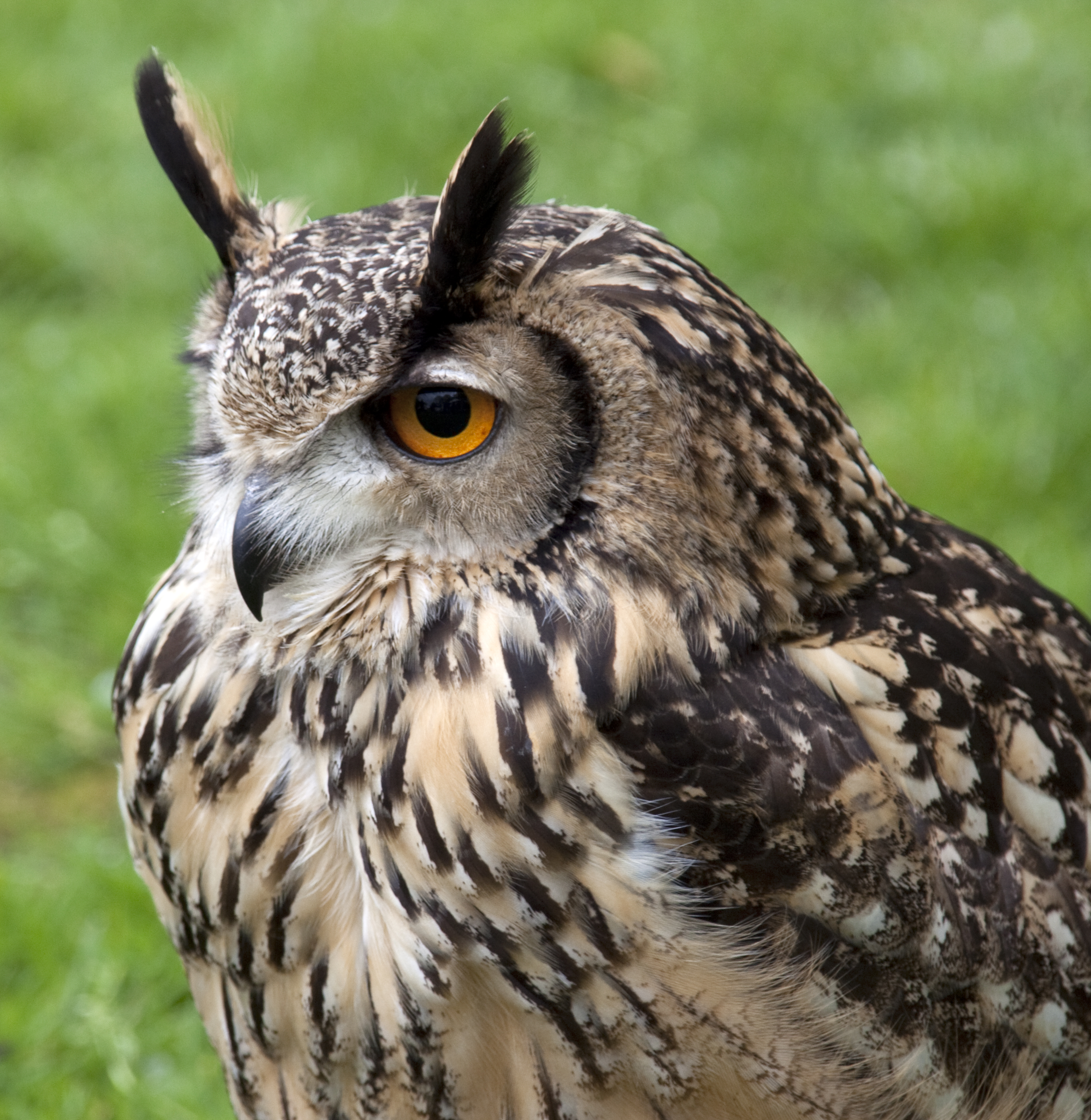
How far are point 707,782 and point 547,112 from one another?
4.15 metres

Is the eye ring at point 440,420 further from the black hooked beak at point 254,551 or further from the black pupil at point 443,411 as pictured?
the black hooked beak at point 254,551

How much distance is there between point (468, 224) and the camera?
5.35 feet

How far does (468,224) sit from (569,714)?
567 millimetres

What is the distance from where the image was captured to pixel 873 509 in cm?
195

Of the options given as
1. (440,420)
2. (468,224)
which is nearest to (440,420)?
(440,420)

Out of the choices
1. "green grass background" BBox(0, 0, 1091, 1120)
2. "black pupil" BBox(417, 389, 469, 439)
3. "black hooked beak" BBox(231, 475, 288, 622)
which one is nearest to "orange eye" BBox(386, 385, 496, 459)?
"black pupil" BBox(417, 389, 469, 439)

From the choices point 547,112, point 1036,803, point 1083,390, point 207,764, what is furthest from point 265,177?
point 1036,803

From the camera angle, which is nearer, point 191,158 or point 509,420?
point 509,420

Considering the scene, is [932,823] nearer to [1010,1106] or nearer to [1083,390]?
[1010,1106]

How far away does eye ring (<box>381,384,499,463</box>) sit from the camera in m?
1.66

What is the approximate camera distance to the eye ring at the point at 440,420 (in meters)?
1.66

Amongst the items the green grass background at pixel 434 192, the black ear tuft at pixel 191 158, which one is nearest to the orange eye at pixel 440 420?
the black ear tuft at pixel 191 158

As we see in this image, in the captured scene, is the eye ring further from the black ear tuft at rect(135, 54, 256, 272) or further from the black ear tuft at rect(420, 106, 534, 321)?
the black ear tuft at rect(135, 54, 256, 272)

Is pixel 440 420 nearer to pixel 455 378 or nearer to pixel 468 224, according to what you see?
pixel 455 378
